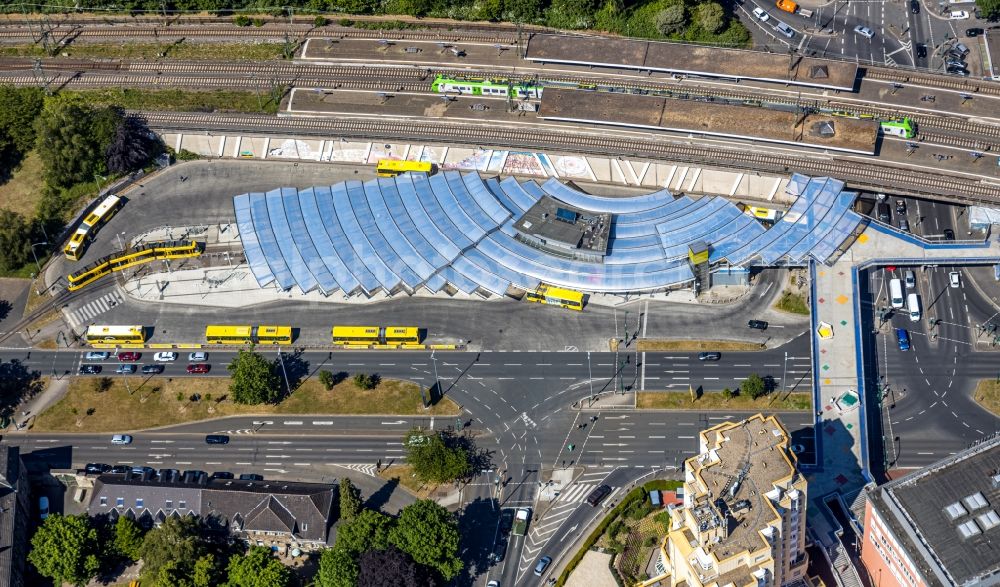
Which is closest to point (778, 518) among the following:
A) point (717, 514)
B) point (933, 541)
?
point (717, 514)

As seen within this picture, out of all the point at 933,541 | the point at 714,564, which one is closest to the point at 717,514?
the point at 714,564

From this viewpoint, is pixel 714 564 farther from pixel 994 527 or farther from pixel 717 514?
pixel 994 527

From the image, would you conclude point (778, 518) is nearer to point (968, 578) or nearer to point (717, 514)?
point (717, 514)

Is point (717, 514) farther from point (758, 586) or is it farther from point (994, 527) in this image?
point (994, 527)

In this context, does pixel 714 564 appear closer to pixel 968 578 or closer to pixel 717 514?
pixel 717 514

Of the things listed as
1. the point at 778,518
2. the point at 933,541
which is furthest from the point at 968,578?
the point at 778,518

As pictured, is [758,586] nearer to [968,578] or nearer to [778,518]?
[778,518]
